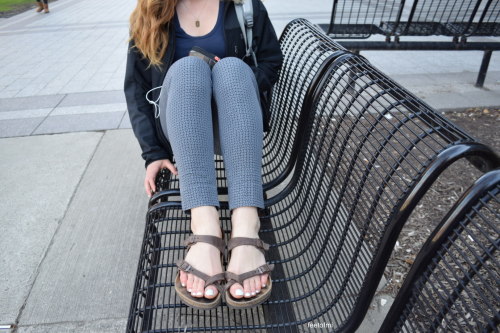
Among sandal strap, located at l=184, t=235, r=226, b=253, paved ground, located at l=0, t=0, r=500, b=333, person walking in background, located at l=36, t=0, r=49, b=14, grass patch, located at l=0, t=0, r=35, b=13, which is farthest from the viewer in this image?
grass patch, located at l=0, t=0, r=35, b=13

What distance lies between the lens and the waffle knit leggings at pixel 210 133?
1.42 meters

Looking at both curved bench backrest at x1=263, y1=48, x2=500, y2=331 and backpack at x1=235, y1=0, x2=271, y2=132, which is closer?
curved bench backrest at x1=263, y1=48, x2=500, y2=331

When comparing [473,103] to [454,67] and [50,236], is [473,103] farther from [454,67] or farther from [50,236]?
[50,236]

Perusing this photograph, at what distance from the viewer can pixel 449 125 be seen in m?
0.99

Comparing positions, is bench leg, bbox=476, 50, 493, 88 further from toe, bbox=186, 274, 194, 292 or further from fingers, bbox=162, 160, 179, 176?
toe, bbox=186, 274, 194, 292

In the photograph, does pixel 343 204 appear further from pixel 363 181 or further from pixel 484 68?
pixel 484 68

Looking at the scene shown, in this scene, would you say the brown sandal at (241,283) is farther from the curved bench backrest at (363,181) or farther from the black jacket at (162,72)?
the black jacket at (162,72)

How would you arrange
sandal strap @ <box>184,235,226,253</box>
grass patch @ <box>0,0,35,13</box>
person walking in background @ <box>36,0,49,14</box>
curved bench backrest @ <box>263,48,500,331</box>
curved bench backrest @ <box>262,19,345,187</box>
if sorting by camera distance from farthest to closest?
grass patch @ <box>0,0,35,13</box>
person walking in background @ <box>36,0,49,14</box>
curved bench backrest @ <box>262,19,345,187</box>
sandal strap @ <box>184,235,226,253</box>
curved bench backrest @ <box>263,48,500,331</box>

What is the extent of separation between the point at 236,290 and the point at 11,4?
46.4 ft

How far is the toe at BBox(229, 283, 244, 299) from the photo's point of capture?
1247mm

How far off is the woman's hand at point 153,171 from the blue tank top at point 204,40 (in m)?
0.57

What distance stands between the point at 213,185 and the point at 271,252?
0.39 metres

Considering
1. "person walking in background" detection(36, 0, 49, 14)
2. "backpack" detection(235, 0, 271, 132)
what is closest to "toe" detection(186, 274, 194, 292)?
"backpack" detection(235, 0, 271, 132)

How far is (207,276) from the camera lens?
4.19 feet
